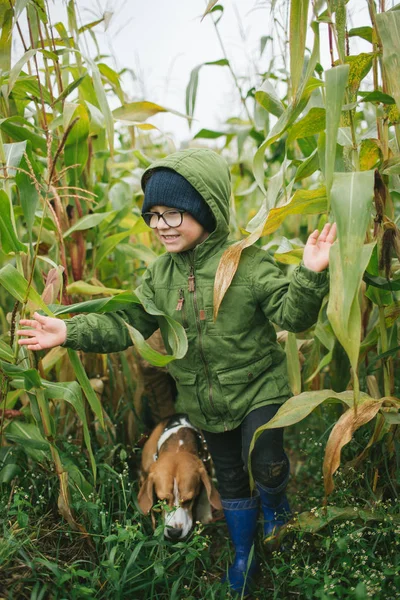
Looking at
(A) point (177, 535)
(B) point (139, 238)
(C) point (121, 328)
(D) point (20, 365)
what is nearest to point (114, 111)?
(B) point (139, 238)

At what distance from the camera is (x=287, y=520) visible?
1910 millimetres

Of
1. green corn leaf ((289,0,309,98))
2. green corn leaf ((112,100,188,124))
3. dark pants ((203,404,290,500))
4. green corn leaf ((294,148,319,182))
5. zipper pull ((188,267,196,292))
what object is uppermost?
green corn leaf ((289,0,309,98))

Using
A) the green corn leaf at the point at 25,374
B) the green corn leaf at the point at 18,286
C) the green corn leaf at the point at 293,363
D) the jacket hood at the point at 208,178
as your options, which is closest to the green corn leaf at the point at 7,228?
the green corn leaf at the point at 18,286

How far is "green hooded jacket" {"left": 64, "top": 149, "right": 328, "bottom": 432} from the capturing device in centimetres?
176

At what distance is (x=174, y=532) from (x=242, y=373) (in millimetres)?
590

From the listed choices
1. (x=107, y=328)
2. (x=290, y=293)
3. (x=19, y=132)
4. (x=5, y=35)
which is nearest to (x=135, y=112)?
(x=19, y=132)

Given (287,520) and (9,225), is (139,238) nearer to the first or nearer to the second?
(9,225)

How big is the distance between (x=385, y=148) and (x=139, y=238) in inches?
63.4

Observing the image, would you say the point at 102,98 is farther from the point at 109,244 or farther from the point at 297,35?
the point at 297,35

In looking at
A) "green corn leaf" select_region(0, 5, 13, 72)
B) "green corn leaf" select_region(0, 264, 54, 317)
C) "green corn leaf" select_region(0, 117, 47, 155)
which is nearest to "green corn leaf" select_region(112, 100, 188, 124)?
"green corn leaf" select_region(0, 117, 47, 155)

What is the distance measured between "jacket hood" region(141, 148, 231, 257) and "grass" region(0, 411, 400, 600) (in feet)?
2.94

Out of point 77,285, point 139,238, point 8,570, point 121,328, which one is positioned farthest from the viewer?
point 139,238

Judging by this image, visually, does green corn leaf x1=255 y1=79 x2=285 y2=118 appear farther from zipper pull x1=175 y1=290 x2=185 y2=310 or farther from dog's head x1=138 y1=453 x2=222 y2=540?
dog's head x1=138 y1=453 x2=222 y2=540

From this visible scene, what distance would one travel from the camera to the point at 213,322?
1780 mm
